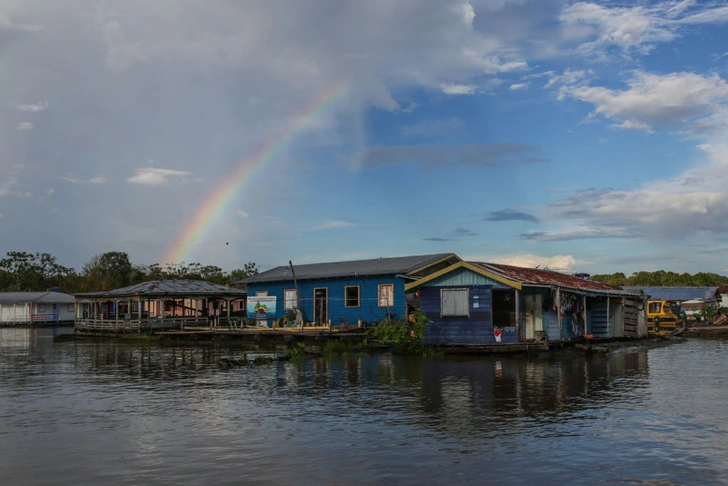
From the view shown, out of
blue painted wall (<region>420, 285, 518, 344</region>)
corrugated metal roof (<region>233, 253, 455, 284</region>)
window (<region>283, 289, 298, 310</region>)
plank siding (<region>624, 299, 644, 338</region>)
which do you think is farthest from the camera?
window (<region>283, 289, 298, 310</region>)

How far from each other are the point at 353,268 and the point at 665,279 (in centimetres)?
7344

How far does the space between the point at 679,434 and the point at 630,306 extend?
3206cm

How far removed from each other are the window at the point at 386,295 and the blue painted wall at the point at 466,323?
695cm

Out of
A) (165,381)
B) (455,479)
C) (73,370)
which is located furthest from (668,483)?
(73,370)

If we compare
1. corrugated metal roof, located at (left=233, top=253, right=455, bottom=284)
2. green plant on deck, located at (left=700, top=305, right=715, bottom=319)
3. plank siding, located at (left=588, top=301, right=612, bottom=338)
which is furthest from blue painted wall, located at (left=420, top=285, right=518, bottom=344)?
green plant on deck, located at (left=700, top=305, right=715, bottom=319)

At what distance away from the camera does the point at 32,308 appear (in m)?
83.4

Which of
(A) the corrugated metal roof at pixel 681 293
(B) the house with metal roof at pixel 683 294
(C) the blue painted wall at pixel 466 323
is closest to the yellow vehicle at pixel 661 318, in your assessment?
(B) the house with metal roof at pixel 683 294

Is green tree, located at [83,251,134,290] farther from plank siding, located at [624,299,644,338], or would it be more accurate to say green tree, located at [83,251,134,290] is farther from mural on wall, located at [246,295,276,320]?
plank siding, located at [624,299,644,338]

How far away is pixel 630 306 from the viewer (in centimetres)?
4384

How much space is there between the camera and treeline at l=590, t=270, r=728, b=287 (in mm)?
98194

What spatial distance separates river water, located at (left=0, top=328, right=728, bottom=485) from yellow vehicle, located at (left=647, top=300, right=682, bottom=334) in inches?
1192

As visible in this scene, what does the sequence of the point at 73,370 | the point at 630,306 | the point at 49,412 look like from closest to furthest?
the point at 49,412 → the point at 73,370 → the point at 630,306

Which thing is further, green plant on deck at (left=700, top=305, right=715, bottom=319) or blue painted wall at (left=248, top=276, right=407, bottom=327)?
green plant on deck at (left=700, top=305, right=715, bottom=319)

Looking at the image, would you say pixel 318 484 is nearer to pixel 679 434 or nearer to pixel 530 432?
pixel 530 432
